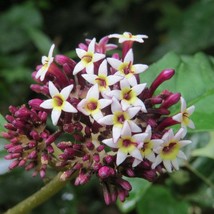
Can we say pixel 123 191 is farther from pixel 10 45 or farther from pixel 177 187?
pixel 10 45

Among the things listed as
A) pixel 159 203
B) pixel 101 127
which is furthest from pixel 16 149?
pixel 159 203

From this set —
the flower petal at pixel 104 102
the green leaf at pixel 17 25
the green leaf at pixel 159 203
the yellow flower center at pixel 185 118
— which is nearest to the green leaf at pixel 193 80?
the yellow flower center at pixel 185 118

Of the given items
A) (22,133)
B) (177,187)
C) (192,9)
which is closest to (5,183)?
(177,187)

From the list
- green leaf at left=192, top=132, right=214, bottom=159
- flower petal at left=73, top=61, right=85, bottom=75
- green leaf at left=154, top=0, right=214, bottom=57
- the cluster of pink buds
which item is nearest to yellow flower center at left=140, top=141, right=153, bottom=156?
the cluster of pink buds

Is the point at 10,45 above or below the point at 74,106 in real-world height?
below

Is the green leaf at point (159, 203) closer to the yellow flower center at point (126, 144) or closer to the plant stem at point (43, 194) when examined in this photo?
the plant stem at point (43, 194)

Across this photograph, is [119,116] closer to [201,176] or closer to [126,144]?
[126,144]
